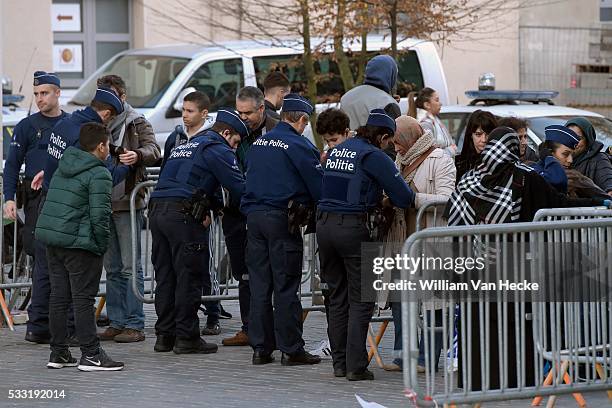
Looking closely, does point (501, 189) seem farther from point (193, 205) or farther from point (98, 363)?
point (98, 363)

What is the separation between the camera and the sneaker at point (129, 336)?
10.6 m

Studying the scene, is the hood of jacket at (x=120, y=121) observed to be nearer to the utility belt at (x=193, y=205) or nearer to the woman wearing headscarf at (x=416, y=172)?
the utility belt at (x=193, y=205)

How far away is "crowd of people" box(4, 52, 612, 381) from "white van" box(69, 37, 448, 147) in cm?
689

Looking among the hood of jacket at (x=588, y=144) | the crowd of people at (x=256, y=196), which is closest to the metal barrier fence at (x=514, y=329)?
the crowd of people at (x=256, y=196)

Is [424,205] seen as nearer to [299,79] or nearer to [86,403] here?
[86,403]

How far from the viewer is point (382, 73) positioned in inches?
398

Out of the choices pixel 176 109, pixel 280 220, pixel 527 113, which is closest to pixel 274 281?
pixel 280 220

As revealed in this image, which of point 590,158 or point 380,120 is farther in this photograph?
point 590,158

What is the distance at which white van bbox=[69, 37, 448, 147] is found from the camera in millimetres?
17844

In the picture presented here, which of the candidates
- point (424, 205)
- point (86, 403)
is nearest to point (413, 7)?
point (424, 205)

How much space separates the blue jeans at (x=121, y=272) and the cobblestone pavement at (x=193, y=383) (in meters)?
0.37

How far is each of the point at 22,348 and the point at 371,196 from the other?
308 centimetres

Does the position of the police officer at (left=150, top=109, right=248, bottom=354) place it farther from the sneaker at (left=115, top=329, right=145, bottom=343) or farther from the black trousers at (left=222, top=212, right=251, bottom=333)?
the sneaker at (left=115, top=329, right=145, bottom=343)

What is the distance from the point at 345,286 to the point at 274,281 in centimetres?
57
